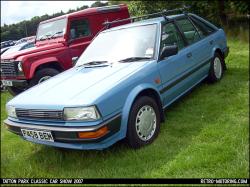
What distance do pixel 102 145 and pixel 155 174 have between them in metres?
0.67

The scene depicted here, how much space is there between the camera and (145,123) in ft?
14.3

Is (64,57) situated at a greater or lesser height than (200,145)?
greater

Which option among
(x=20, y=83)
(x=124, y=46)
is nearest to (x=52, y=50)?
(x=20, y=83)

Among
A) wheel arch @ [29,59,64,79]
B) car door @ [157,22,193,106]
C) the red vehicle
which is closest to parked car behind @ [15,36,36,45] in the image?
the red vehicle

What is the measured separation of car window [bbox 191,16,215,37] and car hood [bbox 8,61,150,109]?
214cm

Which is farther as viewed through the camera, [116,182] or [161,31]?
[161,31]

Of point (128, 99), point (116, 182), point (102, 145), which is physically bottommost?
point (116, 182)

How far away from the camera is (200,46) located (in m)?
6.10

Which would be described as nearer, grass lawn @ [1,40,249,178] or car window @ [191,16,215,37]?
grass lawn @ [1,40,249,178]

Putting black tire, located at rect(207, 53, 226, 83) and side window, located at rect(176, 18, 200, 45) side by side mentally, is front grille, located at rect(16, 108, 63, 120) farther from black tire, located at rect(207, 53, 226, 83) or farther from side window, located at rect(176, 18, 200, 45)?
black tire, located at rect(207, 53, 226, 83)

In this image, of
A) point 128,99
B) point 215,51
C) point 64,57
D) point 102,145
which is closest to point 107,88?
point 128,99

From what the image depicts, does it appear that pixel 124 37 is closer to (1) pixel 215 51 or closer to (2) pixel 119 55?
(2) pixel 119 55

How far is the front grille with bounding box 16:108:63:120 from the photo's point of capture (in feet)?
12.9

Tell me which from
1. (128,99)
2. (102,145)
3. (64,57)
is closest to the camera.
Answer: (102,145)
